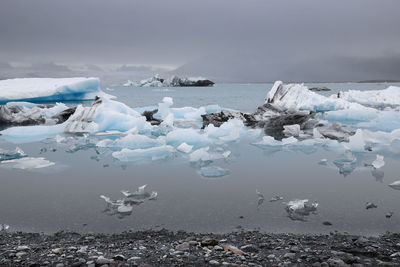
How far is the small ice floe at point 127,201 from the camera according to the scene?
384 centimetres

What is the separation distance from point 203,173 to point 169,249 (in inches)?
109

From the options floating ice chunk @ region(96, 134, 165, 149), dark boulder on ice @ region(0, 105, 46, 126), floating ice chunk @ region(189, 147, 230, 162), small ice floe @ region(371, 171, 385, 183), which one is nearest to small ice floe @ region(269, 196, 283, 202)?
small ice floe @ region(371, 171, 385, 183)

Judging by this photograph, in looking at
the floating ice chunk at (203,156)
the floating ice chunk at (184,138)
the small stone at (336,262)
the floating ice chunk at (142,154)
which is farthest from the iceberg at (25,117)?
the small stone at (336,262)

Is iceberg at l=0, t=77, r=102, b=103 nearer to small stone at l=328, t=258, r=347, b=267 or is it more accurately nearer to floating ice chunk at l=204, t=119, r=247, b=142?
floating ice chunk at l=204, t=119, r=247, b=142

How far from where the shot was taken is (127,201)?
414 cm

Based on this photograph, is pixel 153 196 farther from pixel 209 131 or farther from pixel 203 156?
pixel 209 131

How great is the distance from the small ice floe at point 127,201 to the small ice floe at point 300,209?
1701 mm

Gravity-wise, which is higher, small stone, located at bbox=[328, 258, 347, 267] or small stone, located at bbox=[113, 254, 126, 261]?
small stone, located at bbox=[328, 258, 347, 267]

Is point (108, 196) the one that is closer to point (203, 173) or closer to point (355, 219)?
point (203, 173)

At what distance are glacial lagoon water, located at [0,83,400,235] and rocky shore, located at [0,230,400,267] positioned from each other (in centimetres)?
24

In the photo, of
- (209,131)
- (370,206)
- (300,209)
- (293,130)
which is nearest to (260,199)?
(300,209)

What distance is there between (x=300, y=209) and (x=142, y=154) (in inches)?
150

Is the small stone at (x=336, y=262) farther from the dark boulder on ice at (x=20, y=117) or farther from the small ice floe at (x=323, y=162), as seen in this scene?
the dark boulder on ice at (x=20, y=117)

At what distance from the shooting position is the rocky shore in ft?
8.20
